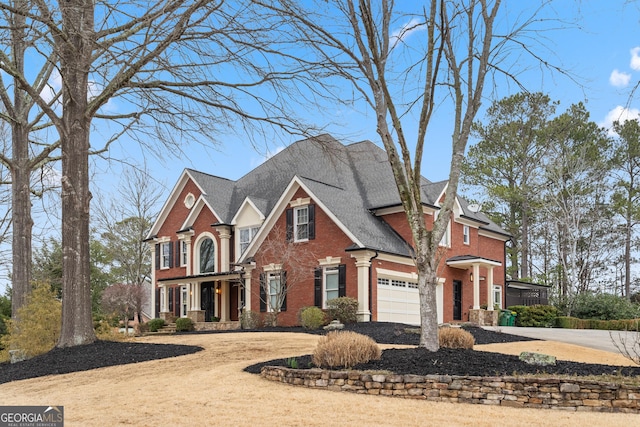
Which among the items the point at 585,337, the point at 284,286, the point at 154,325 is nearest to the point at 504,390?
the point at 585,337

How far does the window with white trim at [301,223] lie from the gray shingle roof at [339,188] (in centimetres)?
106

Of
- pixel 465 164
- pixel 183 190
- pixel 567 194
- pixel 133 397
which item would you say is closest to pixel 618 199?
pixel 567 194

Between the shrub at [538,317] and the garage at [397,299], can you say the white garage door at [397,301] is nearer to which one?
the garage at [397,299]

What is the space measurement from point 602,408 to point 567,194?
95.5ft

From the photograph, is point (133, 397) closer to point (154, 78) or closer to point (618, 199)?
point (154, 78)

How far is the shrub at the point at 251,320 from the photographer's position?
1001 inches

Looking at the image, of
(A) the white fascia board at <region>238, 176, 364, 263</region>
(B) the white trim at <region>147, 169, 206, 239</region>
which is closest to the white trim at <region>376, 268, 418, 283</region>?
(A) the white fascia board at <region>238, 176, 364, 263</region>

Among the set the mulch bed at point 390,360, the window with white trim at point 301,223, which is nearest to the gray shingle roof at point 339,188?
the window with white trim at point 301,223

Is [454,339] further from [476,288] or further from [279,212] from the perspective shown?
[476,288]

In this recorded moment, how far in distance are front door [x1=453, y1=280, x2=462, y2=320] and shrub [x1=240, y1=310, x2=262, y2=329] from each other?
845cm

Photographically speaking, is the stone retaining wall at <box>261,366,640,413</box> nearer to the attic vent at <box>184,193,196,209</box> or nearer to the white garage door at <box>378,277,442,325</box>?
the white garage door at <box>378,277,442,325</box>

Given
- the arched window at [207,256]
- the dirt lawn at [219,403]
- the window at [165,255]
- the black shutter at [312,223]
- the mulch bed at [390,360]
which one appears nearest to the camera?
the dirt lawn at [219,403]

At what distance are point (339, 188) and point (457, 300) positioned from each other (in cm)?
710

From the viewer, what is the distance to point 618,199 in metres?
37.2
